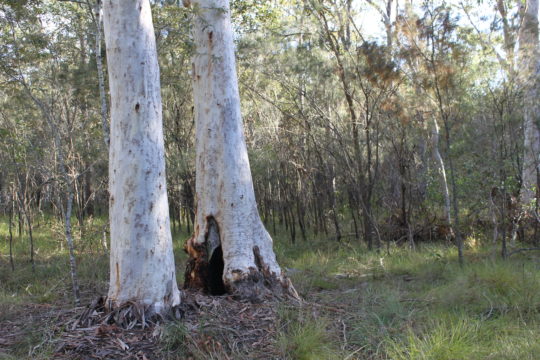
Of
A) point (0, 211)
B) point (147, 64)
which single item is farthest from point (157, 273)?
point (0, 211)

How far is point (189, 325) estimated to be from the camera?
14.2 ft

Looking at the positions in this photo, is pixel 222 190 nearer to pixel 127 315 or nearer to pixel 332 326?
pixel 127 315

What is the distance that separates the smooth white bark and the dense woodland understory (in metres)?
0.38

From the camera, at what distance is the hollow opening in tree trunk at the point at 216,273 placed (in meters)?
5.77

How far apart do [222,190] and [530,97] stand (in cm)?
641

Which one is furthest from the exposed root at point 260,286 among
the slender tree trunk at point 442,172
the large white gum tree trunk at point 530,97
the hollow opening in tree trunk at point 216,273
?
the slender tree trunk at point 442,172

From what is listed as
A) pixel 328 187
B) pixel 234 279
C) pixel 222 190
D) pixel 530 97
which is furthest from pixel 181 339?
pixel 328 187

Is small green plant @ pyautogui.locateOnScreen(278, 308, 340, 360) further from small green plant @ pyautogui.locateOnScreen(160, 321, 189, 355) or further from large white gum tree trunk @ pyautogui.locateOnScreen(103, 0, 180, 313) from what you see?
large white gum tree trunk @ pyautogui.locateOnScreen(103, 0, 180, 313)

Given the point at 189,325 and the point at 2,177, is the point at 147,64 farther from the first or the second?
the point at 2,177

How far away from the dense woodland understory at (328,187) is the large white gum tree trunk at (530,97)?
0.04 meters

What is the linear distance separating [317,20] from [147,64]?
6765 millimetres

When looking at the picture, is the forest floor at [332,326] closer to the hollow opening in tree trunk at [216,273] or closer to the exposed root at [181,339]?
the exposed root at [181,339]

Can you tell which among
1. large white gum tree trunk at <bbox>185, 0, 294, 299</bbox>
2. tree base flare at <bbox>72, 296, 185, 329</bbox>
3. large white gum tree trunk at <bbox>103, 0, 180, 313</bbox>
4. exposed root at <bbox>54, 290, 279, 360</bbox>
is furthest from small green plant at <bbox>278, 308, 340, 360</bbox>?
large white gum tree trunk at <bbox>103, 0, 180, 313</bbox>

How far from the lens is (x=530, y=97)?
8766mm
